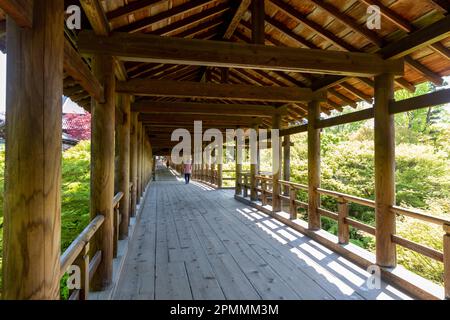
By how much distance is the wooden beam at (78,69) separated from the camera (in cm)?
175

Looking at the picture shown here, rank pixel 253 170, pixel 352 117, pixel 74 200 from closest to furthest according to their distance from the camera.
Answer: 1. pixel 352 117
2. pixel 74 200
3. pixel 253 170

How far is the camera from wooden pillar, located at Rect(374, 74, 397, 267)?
3.67 meters

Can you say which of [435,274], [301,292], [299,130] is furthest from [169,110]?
[435,274]

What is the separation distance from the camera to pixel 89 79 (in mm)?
2324

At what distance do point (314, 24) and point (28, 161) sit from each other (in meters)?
3.64

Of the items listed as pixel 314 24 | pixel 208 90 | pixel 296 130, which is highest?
pixel 314 24

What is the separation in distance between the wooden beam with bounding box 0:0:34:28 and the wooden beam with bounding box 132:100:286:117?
561 centimetres

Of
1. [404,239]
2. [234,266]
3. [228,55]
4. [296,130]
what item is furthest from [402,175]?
[228,55]

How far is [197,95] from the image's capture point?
5.13 meters

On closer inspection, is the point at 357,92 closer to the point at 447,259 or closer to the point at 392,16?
the point at 392,16

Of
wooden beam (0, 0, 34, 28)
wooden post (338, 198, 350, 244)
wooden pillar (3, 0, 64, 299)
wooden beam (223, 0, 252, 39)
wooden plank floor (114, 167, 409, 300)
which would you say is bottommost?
wooden plank floor (114, 167, 409, 300)

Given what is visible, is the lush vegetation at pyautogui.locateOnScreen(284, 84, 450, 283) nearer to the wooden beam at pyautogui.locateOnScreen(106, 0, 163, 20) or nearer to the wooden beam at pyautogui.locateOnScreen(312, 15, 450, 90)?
the wooden beam at pyautogui.locateOnScreen(312, 15, 450, 90)

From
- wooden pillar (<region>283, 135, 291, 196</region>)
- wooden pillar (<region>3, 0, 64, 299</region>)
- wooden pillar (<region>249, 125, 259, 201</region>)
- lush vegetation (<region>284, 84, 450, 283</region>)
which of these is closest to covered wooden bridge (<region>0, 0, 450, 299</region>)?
wooden pillar (<region>3, 0, 64, 299</region>)
